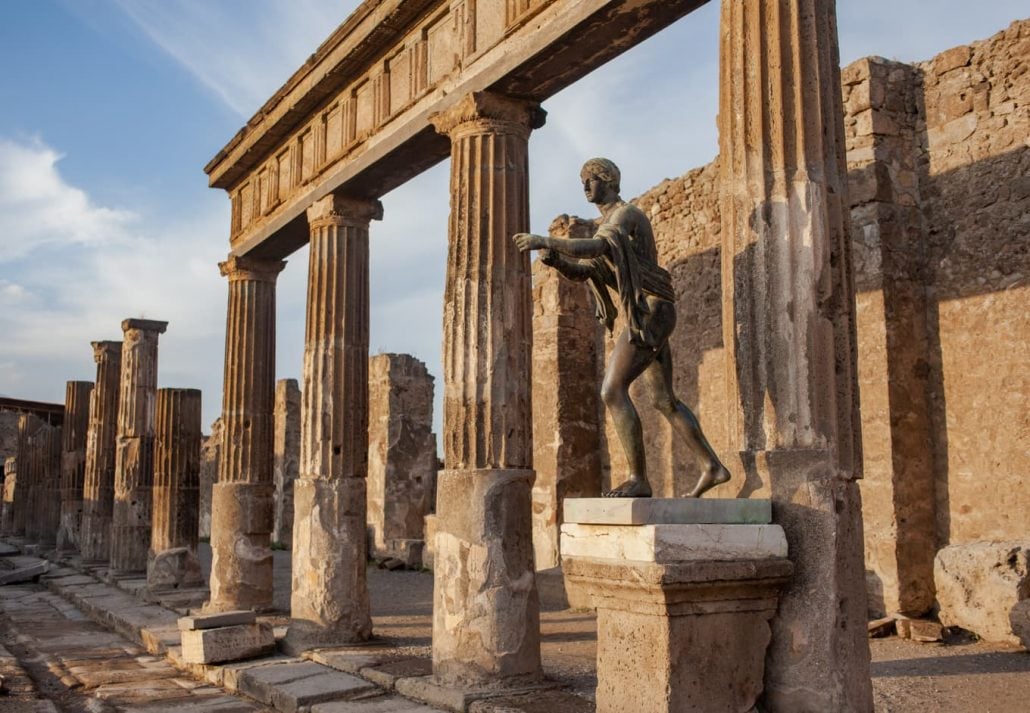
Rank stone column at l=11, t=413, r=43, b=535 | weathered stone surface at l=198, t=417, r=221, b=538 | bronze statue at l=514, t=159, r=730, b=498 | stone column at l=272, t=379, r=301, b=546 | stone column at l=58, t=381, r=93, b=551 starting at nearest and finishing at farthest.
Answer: bronze statue at l=514, t=159, r=730, b=498 < stone column at l=58, t=381, r=93, b=551 < stone column at l=272, t=379, r=301, b=546 < weathered stone surface at l=198, t=417, r=221, b=538 < stone column at l=11, t=413, r=43, b=535

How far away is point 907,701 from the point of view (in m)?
5.95

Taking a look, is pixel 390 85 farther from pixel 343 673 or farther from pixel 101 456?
pixel 101 456

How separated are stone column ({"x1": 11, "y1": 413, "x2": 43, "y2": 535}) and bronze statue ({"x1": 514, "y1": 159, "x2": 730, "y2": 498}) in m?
24.0

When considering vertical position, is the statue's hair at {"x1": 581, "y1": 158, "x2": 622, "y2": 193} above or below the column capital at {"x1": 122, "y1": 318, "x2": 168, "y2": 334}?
below

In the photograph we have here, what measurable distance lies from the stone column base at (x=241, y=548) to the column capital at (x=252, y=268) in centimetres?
242

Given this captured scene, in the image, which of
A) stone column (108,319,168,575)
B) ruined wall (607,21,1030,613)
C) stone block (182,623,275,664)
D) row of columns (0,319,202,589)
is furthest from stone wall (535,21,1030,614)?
stone column (108,319,168,575)

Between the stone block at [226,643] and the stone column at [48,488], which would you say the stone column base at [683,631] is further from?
the stone column at [48,488]

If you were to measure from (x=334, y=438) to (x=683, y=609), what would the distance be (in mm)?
5313

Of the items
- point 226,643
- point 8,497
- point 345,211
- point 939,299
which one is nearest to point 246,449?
point 226,643

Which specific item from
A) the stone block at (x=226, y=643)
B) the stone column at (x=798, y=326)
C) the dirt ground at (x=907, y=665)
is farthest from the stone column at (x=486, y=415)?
the stone block at (x=226, y=643)

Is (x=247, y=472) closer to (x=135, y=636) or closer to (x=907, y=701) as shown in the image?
(x=135, y=636)

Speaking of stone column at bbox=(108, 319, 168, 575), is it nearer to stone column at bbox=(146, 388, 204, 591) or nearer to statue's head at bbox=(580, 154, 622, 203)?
stone column at bbox=(146, 388, 204, 591)

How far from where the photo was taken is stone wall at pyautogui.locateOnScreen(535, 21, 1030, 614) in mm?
8344

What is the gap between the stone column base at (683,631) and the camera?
4.23 m
